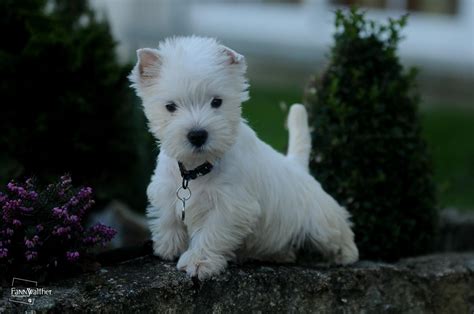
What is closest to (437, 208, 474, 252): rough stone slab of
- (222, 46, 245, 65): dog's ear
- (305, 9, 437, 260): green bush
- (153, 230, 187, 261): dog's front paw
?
(305, 9, 437, 260): green bush

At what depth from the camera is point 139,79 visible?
12.6 feet

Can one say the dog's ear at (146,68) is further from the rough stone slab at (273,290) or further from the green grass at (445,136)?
the green grass at (445,136)

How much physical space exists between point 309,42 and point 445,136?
22.7 ft

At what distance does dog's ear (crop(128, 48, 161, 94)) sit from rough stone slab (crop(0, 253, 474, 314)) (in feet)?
3.21

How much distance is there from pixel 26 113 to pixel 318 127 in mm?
2194

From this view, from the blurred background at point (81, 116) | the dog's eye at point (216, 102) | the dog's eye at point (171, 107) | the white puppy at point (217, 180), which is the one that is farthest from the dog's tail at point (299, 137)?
the dog's eye at point (171, 107)

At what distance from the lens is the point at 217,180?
156 inches

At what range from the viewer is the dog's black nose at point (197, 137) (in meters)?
3.61

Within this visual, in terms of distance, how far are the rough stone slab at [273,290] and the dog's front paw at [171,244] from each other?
7 cm

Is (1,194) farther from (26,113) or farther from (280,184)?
(26,113)

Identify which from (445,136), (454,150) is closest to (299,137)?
(454,150)

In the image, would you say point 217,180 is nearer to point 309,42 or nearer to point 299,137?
point 299,137

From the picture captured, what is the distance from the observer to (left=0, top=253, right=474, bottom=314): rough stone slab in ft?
12.1

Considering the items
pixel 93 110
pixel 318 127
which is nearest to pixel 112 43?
pixel 93 110
